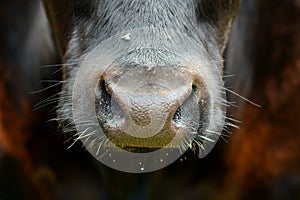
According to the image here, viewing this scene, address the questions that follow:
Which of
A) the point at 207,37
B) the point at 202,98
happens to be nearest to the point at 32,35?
the point at 207,37

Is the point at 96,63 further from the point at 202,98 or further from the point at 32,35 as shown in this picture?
the point at 32,35

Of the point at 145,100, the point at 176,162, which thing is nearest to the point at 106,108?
the point at 145,100

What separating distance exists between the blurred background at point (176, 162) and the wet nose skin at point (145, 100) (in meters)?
1.14

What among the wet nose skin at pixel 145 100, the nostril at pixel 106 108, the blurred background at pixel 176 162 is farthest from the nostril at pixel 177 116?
the blurred background at pixel 176 162

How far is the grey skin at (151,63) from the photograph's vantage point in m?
2.79

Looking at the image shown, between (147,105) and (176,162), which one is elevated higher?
(147,105)

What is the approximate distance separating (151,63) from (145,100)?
0.36 ft

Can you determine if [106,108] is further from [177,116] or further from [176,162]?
[176,162]

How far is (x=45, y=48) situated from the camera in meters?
4.05

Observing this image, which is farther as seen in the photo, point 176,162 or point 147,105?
point 176,162

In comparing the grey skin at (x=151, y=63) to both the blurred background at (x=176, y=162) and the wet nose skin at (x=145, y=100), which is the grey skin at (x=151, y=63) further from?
the blurred background at (x=176, y=162)

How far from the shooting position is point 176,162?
4.00 metres

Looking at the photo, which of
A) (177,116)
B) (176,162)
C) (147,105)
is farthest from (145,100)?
(176,162)

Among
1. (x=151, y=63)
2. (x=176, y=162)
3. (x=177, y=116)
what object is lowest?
(x=176, y=162)
